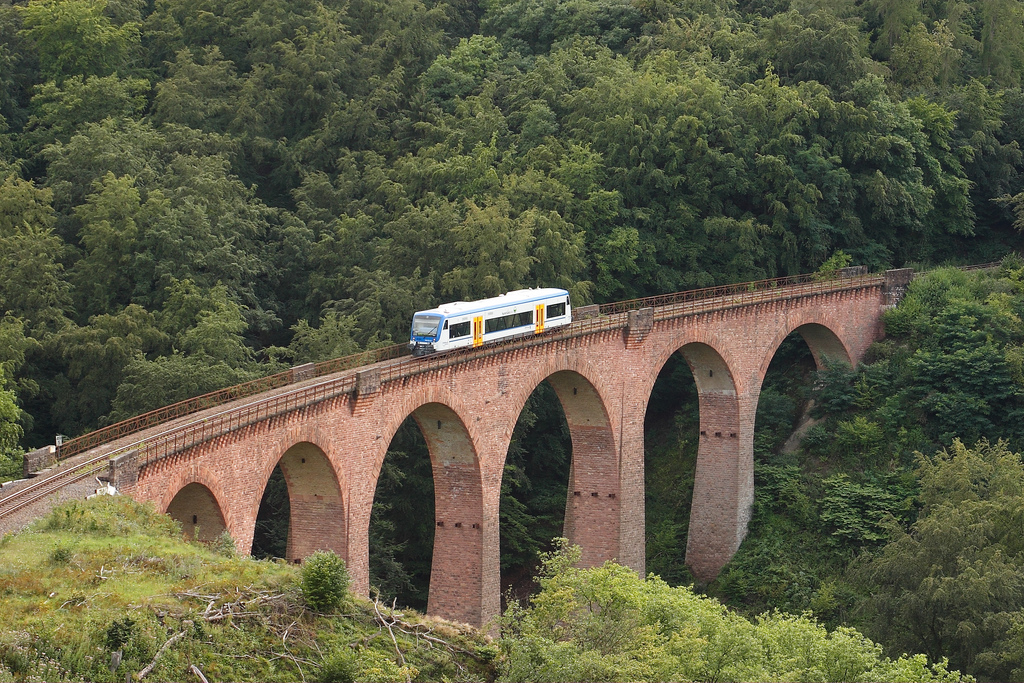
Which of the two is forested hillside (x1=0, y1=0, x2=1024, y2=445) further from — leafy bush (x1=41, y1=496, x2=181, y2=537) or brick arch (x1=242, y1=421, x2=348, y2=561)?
leafy bush (x1=41, y1=496, x2=181, y2=537)

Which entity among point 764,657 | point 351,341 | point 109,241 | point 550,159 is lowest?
point 764,657

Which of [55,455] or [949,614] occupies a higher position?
[55,455]

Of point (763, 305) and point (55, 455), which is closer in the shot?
point (55, 455)

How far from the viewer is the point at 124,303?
2254 inches

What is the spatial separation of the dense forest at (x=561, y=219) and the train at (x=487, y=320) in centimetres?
659

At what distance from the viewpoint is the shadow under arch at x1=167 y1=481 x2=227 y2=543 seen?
34.7 m

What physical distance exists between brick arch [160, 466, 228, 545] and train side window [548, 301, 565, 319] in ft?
49.6

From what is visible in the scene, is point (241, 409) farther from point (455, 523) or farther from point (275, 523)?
point (275, 523)

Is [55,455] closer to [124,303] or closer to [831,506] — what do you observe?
[124,303]

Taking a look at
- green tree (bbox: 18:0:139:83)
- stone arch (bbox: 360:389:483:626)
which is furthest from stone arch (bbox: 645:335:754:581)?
green tree (bbox: 18:0:139:83)

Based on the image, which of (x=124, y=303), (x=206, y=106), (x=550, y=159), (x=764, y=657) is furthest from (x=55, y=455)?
(x=206, y=106)

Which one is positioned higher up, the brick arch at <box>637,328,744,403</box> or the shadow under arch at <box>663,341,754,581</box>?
the brick arch at <box>637,328,744,403</box>

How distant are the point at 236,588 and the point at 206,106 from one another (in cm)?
4721

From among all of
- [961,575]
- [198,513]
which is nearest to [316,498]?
[198,513]
